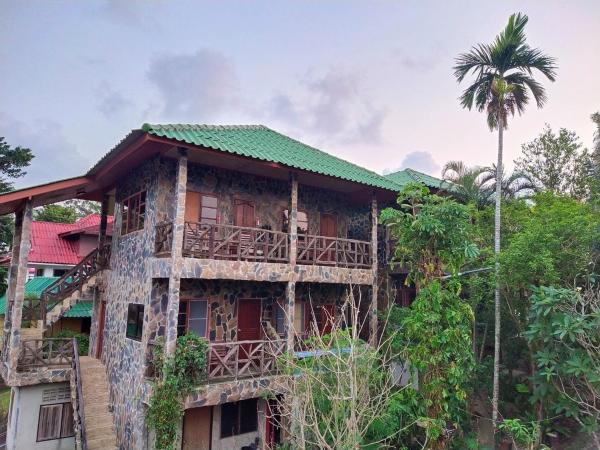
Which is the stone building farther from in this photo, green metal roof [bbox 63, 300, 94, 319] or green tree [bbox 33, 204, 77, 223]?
green tree [bbox 33, 204, 77, 223]

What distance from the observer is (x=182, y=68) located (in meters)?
17.0

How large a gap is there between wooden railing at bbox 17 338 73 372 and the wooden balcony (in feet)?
16.7

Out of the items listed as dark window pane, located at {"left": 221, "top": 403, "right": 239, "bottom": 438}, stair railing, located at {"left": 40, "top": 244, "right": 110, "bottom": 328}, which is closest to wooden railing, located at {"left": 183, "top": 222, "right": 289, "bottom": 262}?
dark window pane, located at {"left": 221, "top": 403, "right": 239, "bottom": 438}

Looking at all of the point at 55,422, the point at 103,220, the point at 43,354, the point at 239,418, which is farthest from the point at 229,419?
the point at 103,220

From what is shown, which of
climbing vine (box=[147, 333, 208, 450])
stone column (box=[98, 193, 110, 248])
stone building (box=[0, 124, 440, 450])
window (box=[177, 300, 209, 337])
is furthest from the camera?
stone column (box=[98, 193, 110, 248])

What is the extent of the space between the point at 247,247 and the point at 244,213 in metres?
2.15

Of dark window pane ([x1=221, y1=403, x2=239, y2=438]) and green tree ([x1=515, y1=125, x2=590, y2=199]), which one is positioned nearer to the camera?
dark window pane ([x1=221, y1=403, x2=239, y2=438])

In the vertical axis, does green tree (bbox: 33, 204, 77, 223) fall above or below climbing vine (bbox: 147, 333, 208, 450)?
above

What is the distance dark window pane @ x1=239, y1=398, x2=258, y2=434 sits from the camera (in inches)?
500

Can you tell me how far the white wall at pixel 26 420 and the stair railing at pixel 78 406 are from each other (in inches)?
53.1

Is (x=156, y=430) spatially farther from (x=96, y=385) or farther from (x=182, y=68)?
(x=182, y=68)

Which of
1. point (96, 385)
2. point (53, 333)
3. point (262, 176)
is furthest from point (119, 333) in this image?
point (53, 333)

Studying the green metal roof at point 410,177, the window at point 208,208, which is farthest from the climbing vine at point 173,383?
the green metal roof at point 410,177

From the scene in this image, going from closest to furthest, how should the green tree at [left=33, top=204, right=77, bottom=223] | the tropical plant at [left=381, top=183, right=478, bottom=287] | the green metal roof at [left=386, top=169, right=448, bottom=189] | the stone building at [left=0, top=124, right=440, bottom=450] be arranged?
1. the tropical plant at [left=381, top=183, right=478, bottom=287]
2. the stone building at [left=0, top=124, right=440, bottom=450]
3. the green metal roof at [left=386, top=169, right=448, bottom=189]
4. the green tree at [left=33, top=204, right=77, bottom=223]
